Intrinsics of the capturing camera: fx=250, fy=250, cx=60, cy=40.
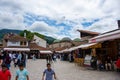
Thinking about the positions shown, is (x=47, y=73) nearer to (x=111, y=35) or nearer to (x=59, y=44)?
(x=111, y=35)

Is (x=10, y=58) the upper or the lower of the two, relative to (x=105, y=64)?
upper

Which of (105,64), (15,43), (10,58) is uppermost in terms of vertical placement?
(15,43)

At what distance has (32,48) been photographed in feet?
255

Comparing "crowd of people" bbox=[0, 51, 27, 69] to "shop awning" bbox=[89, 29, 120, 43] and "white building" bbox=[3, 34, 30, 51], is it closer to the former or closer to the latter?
"shop awning" bbox=[89, 29, 120, 43]

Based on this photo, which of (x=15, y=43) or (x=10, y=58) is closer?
(x=10, y=58)

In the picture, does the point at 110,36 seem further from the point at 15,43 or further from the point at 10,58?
the point at 15,43

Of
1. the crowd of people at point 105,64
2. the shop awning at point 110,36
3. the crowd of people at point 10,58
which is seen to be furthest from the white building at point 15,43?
the shop awning at point 110,36

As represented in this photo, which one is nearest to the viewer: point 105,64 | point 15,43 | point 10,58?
point 10,58

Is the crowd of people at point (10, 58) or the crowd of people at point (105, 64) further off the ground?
the crowd of people at point (10, 58)

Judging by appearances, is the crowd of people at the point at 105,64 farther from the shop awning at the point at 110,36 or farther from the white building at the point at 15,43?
the white building at the point at 15,43

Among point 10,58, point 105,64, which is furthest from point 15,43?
point 10,58

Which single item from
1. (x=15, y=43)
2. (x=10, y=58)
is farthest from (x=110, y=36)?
(x=15, y=43)

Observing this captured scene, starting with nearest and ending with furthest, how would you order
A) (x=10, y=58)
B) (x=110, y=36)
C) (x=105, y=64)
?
(x=10, y=58)
(x=110, y=36)
(x=105, y=64)

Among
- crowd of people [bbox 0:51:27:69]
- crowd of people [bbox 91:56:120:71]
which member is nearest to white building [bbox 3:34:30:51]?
crowd of people [bbox 0:51:27:69]
